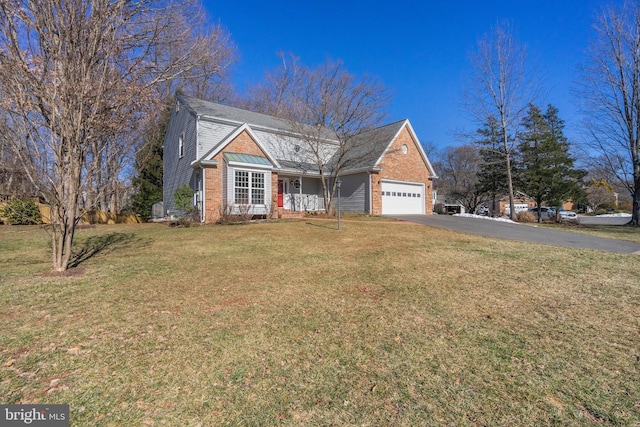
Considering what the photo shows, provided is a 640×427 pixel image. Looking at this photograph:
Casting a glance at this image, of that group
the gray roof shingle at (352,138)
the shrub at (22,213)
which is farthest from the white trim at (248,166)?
the shrub at (22,213)

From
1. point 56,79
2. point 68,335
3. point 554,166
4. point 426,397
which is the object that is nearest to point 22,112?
point 56,79

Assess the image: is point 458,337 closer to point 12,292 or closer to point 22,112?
point 12,292

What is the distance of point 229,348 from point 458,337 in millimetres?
2564

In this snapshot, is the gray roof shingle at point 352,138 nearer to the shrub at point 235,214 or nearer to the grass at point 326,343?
the shrub at point 235,214

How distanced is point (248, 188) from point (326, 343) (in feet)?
44.8

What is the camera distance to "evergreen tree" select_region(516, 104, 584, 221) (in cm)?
2383

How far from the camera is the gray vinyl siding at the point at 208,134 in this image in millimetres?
17078

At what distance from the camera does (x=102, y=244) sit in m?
9.23

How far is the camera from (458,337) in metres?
3.42

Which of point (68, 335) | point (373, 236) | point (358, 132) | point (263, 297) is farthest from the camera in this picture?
point (358, 132)

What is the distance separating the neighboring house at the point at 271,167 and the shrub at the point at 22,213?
6.17 m

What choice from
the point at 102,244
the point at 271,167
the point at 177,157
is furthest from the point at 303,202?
the point at 102,244

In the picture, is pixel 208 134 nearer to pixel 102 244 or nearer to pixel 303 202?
pixel 303 202

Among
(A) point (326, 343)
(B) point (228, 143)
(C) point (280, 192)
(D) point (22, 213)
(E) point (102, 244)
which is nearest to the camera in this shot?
(A) point (326, 343)
